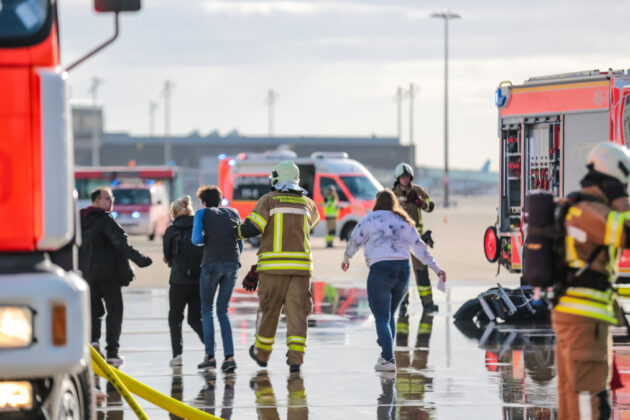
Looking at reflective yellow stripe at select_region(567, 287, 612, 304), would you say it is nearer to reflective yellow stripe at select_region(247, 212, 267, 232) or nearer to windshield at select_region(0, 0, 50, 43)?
windshield at select_region(0, 0, 50, 43)

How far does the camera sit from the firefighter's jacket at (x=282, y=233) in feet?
37.6

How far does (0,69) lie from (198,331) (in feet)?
22.8

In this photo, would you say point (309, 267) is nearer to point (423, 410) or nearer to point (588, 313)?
point (423, 410)

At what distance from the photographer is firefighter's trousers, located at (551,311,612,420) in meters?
7.36

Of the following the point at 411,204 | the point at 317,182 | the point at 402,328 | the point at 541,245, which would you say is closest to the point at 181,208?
the point at 402,328

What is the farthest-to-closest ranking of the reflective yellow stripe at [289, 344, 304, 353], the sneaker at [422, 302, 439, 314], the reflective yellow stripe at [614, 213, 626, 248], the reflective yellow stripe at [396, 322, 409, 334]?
1. the sneaker at [422, 302, 439, 314]
2. the reflective yellow stripe at [396, 322, 409, 334]
3. the reflective yellow stripe at [289, 344, 304, 353]
4. the reflective yellow stripe at [614, 213, 626, 248]

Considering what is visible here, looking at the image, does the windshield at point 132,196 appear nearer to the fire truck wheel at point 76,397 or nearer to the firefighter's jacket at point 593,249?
the firefighter's jacket at point 593,249

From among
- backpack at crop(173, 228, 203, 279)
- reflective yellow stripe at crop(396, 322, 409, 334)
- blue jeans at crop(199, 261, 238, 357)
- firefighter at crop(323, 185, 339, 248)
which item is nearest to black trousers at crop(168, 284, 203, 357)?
backpack at crop(173, 228, 203, 279)

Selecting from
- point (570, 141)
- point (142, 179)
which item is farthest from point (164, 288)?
point (142, 179)

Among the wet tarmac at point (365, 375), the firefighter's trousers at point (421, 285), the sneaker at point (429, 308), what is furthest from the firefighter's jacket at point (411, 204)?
the wet tarmac at point (365, 375)

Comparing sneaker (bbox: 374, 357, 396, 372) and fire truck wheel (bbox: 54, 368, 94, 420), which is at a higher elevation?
fire truck wheel (bbox: 54, 368, 94, 420)

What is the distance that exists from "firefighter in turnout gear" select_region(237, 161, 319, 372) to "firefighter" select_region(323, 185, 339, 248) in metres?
21.8

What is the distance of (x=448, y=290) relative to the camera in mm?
20422

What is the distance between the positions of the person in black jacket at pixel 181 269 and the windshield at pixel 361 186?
2142 centimetres
